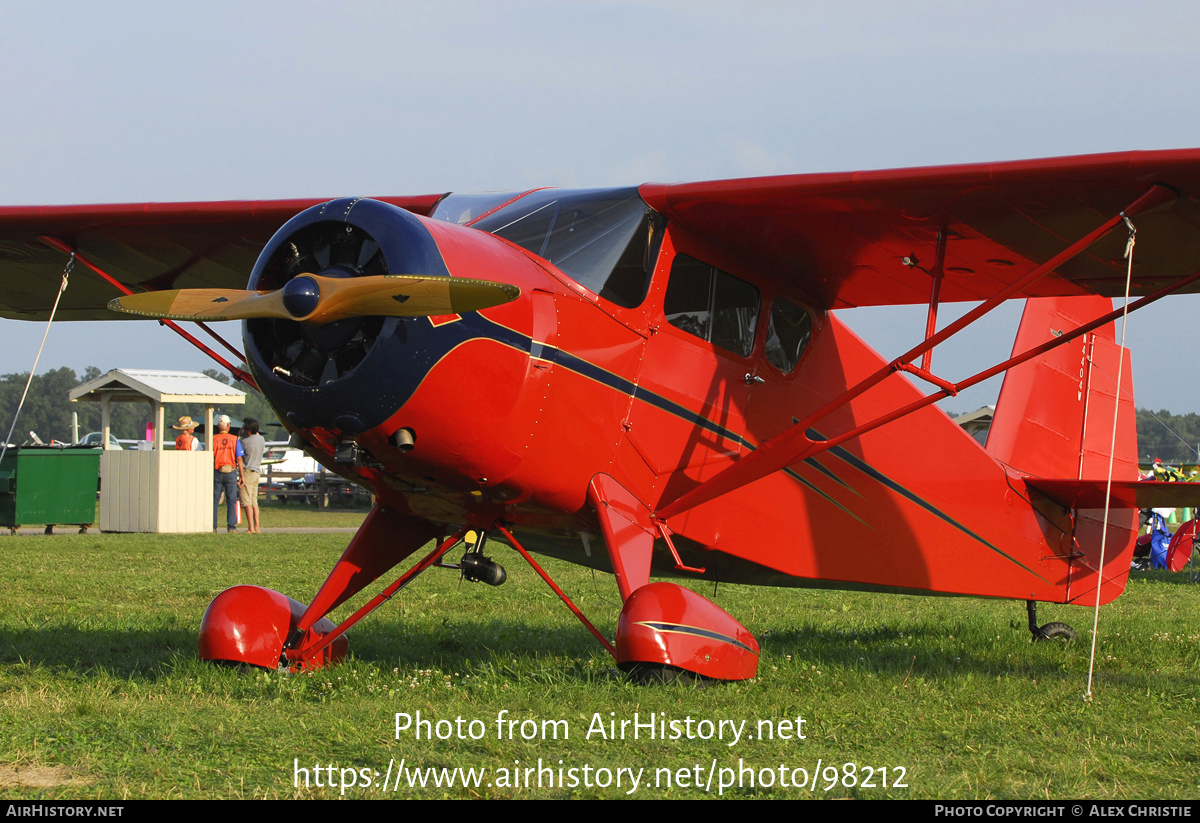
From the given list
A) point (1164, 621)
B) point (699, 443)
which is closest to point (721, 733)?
point (699, 443)

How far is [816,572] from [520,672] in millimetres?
2323

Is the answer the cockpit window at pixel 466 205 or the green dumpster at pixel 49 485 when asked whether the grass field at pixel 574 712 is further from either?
the green dumpster at pixel 49 485

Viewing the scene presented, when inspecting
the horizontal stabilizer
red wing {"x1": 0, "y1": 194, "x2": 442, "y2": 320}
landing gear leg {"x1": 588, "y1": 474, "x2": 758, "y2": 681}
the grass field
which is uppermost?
red wing {"x1": 0, "y1": 194, "x2": 442, "y2": 320}

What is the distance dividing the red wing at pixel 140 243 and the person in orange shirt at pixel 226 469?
11131 mm

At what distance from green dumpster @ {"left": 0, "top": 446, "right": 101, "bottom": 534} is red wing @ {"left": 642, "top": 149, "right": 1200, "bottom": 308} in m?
15.4

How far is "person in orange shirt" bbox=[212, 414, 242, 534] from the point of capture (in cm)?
2008

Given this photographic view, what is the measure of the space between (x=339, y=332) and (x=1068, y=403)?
23.2ft

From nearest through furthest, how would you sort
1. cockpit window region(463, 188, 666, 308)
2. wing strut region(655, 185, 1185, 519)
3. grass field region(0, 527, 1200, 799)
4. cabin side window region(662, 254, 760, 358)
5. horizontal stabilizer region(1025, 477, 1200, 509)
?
grass field region(0, 527, 1200, 799) → cockpit window region(463, 188, 666, 308) → wing strut region(655, 185, 1185, 519) → cabin side window region(662, 254, 760, 358) → horizontal stabilizer region(1025, 477, 1200, 509)

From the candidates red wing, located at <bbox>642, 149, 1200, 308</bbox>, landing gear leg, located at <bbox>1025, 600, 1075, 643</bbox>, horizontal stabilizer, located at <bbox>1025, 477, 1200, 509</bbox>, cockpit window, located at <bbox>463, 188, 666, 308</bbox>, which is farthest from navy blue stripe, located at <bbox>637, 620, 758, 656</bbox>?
landing gear leg, located at <bbox>1025, 600, 1075, 643</bbox>

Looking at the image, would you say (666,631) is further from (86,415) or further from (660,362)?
(86,415)

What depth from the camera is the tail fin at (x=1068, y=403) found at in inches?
361

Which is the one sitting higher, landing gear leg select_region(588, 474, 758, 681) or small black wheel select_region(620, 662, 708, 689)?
landing gear leg select_region(588, 474, 758, 681)

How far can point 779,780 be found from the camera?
394cm

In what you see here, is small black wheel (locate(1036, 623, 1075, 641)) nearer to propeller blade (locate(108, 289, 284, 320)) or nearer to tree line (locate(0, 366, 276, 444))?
propeller blade (locate(108, 289, 284, 320))
